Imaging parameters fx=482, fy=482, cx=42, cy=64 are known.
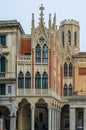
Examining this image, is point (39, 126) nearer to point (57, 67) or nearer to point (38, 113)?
point (38, 113)

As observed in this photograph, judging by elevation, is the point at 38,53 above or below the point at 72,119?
above

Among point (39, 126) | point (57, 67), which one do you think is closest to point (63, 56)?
point (57, 67)

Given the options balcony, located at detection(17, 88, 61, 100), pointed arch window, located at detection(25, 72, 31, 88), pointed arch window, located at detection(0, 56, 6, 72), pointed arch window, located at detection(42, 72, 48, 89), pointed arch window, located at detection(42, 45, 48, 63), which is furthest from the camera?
pointed arch window, located at detection(0, 56, 6, 72)

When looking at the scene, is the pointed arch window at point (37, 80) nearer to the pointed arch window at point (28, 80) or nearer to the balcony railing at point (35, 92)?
the balcony railing at point (35, 92)

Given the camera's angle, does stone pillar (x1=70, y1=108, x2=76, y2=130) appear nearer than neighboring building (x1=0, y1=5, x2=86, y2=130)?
Yes

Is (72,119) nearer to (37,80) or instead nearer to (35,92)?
(35,92)

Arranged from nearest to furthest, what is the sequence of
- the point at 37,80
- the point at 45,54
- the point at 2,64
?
the point at 37,80
the point at 45,54
the point at 2,64

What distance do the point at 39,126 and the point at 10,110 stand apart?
1188cm

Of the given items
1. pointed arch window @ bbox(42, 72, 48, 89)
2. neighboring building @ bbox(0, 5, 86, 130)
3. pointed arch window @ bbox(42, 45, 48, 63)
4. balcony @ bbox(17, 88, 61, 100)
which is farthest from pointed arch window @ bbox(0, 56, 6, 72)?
pointed arch window @ bbox(42, 72, 48, 89)

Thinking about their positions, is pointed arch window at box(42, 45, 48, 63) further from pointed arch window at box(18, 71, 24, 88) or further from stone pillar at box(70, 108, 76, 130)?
stone pillar at box(70, 108, 76, 130)

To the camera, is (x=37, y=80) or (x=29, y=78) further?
(x=29, y=78)

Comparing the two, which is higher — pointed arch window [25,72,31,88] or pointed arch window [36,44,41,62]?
pointed arch window [36,44,41,62]

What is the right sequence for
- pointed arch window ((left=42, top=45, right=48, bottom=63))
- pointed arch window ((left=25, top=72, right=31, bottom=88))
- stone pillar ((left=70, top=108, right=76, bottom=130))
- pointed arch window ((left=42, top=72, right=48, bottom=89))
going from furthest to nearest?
pointed arch window ((left=42, top=45, right=48, bottom=63)) → pointed arch window ((left=25, top=72, right=31, bottom=88)) → pointed arch window ((left=42, top=72, right=48, bottom=89)) → stone pillar ((left=70, top=108, right=76, bottom=130))

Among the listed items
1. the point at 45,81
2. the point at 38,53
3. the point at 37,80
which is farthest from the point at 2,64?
the point at 45,81
